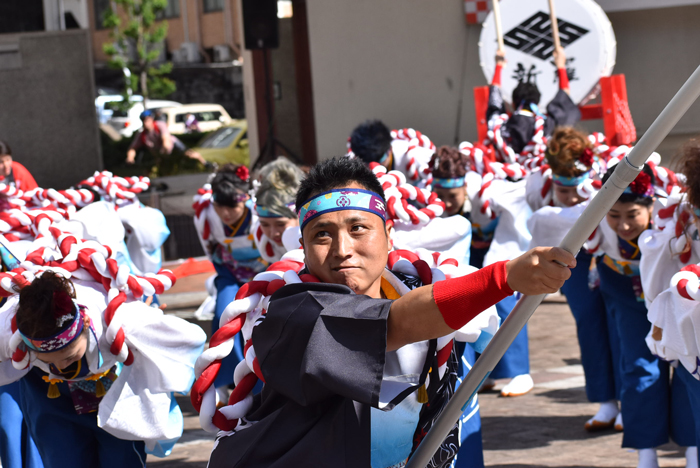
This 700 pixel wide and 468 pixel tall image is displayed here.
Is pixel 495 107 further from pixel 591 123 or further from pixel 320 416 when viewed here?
pixel 320 416

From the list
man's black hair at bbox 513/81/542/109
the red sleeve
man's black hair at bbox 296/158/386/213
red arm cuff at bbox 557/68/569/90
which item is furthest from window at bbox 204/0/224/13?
man's black hair at bbox 296/158/386/213

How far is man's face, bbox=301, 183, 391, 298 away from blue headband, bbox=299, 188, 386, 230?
1 centimetres

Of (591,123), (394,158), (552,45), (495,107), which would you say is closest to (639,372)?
(394,158)

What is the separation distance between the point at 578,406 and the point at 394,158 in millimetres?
1857

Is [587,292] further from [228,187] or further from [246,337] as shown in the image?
[246,337]

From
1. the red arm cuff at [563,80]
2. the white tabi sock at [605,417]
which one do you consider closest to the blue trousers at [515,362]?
the white tabi sock at [605,417]

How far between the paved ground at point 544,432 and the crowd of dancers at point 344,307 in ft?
0.53

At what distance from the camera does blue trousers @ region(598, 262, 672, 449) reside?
382 centimetres

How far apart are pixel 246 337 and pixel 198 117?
62.9ft

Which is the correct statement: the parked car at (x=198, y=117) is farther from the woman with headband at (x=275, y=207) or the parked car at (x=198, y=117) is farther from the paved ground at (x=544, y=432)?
the woman with headband at (x=275, y=207)

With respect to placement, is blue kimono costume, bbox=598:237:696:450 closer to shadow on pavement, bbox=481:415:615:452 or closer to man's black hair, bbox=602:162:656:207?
man's black hair, bbox=602:162:656:207

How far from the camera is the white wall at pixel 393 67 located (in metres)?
10.4

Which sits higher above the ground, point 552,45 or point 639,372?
point 552,45

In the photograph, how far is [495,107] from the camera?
716cm
